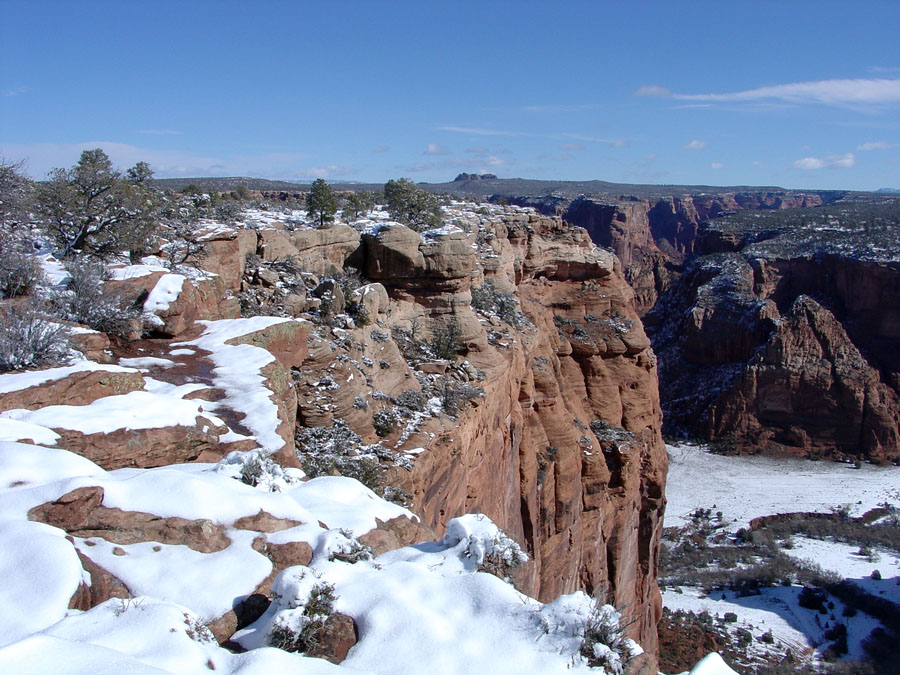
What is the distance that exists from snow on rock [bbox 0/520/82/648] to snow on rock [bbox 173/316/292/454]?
9.17 feet

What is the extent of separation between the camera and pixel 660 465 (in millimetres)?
25594

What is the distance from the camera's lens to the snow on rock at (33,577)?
3666 millimetres

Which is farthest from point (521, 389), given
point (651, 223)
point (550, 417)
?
point (651, 223)

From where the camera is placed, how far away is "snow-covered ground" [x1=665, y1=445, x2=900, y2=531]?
137 feet

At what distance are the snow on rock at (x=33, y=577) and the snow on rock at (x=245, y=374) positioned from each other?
110 inches

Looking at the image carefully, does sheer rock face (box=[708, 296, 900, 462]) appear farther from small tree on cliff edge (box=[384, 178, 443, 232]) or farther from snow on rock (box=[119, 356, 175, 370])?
snow on rock (box=[119, 356, 175, 370])

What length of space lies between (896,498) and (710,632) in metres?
27.3

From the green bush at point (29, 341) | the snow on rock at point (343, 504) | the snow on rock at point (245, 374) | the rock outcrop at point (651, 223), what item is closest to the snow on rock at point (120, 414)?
the snow on rock at point (245, 374)

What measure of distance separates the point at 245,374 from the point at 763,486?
1835 inches

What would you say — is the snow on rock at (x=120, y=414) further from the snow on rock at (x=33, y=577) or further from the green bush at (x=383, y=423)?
the green bush at (x=383, y=423)

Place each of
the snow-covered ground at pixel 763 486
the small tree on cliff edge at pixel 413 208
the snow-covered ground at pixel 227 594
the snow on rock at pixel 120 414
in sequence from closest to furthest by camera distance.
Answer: the snow-covered ground at pixel 227 594
the snow on rock at pixel 120 414
the small tree on cliff edge at pixel 413 208
the snow-covered ground at pixel 763 486

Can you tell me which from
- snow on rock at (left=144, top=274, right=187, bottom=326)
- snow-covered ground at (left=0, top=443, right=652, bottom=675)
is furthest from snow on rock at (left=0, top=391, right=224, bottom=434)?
snow on rock at (left=144, top=274, right=187, bottom=326)

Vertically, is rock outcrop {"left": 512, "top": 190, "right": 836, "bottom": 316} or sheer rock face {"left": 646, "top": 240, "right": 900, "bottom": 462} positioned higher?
rock outcrop {"left": 512, "top": 190, "right": 836, "bottom": 316}

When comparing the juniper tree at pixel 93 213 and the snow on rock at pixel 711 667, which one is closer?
the snow on rock at pixel 711 667
